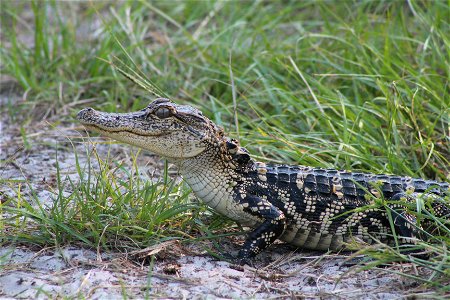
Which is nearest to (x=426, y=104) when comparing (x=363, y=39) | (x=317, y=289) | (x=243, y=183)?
(x=363, y=39)

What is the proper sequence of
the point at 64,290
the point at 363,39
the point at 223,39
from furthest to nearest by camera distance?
the point at 223,39
the point at 363,39
the point at 64,290

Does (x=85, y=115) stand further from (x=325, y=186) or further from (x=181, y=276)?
(x=325, y=186)

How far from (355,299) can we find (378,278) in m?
0.30

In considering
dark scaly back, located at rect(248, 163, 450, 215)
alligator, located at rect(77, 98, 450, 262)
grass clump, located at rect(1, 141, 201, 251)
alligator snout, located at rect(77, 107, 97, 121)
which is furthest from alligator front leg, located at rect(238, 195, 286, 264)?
alligator snout, located at rect(77, 107, 97, 121)

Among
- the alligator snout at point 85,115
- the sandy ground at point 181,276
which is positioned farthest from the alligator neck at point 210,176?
the alligator snout at point 85,115

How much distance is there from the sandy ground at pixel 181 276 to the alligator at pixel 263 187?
0.72 ft

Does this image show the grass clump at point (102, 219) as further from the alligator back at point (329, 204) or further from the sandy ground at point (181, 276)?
the alligator back at point (329, 204)

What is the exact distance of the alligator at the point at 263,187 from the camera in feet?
15.2

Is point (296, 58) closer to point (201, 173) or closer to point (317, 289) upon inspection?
point (201, 173)

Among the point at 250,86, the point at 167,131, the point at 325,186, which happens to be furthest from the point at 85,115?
the point at 250,86

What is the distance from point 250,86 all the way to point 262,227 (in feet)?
5.52

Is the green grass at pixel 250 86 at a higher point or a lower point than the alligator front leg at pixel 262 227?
higher

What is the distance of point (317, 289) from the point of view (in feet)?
13.3

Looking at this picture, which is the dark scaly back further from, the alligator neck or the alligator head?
the alligator head
